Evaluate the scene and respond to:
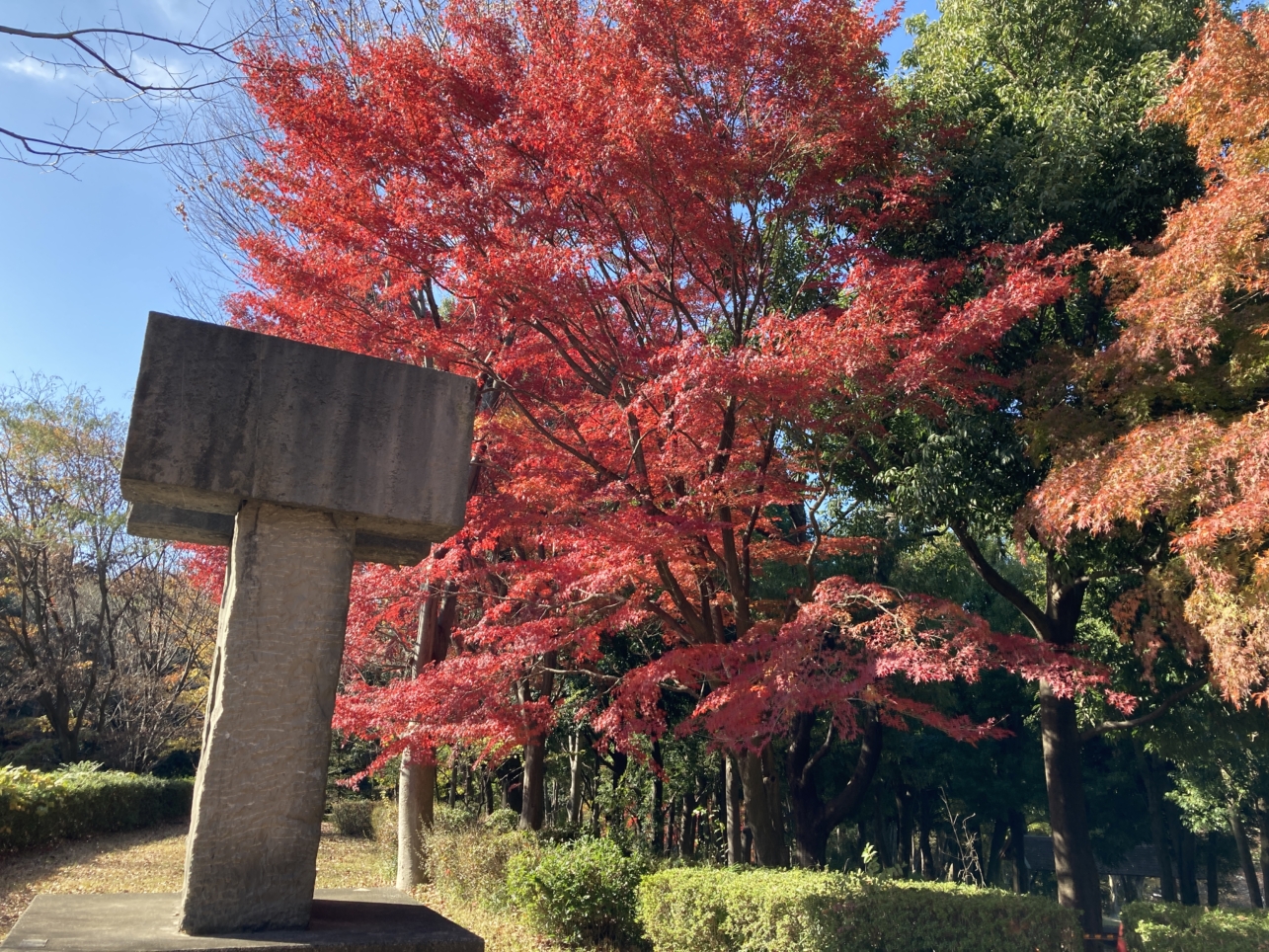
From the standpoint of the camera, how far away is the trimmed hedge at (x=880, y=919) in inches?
300

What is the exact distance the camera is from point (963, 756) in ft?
74.3

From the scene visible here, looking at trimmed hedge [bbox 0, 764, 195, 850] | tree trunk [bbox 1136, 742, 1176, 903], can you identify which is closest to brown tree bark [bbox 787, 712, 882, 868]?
trimmed hedge [bbox 0, 764, 195, 850]

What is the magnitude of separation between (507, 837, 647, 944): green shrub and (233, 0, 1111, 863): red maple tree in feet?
4.69

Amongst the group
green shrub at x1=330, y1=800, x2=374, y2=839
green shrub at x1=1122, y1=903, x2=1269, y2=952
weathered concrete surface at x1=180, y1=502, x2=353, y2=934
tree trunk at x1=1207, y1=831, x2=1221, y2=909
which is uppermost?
weathered concrete surface at x1=180, y1=502, x2=353, y2=934

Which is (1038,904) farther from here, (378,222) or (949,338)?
(378,222)

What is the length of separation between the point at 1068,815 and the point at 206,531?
10778 mm

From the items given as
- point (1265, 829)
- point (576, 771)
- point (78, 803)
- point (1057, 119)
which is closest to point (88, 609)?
point (78, 803)

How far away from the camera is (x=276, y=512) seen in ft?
14.8

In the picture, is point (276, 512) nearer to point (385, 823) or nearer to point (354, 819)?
point (385, 823)

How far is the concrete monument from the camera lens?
418 centimetres

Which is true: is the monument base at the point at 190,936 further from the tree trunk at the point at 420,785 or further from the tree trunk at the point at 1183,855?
the tree trunk at the point at 1183,855

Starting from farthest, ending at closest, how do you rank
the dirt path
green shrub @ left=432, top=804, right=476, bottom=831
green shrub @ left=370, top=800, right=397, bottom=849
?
green shrub @ left=370, top=800, right=397, bottom=849
green shrub @ left=432, top=804, right=476, bottom=831
the dirt path

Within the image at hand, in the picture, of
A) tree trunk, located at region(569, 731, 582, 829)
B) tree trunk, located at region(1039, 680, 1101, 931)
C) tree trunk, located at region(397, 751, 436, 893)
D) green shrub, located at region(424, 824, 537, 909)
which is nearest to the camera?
tree trunk, located at region(1039, 680, 1101, 931)

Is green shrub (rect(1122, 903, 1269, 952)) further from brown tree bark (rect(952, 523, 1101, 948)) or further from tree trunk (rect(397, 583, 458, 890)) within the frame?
tree trunk (rect(397, 583, 458, 890))
